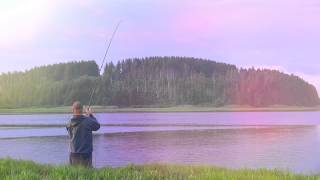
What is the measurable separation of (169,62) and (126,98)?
12.4m

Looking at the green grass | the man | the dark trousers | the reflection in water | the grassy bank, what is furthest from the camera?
the grassy bank

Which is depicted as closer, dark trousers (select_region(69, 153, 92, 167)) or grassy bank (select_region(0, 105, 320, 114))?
dark trousers (select_region(69, 153, 92, 167))

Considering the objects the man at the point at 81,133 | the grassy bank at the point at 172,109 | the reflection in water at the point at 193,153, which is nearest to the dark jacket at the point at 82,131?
the man at the point at 81,133

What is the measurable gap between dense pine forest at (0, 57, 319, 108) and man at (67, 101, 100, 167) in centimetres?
8998

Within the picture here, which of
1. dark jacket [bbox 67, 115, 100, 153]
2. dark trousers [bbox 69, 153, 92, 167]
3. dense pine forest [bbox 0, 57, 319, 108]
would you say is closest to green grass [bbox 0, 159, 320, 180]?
dark trousers [bbox 69, 153, 92, 167]

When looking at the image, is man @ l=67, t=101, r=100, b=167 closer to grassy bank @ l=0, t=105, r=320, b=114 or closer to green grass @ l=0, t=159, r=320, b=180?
green grass @ l=0, t=159, r=320, b=180

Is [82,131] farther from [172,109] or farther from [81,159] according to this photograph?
[172,109]

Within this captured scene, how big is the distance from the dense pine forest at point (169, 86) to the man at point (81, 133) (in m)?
90.0

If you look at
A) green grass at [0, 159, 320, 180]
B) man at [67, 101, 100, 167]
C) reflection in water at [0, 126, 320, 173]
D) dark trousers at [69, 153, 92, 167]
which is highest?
man at [67, 101, 100, 167]

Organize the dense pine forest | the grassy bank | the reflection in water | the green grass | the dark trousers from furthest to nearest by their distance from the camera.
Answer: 1. the grassy bank
2. the dense pine forest
3. the reflection in water
4. the dark trousers
5. the green grass

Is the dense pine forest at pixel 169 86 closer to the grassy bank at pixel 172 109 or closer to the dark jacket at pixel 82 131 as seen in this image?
the grassy bank at pixel 172 109

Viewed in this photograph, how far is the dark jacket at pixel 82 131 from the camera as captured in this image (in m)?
13.1

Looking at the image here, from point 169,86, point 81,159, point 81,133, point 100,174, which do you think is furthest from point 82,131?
point 169,86

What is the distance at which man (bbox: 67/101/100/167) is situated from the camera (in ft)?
43.0
